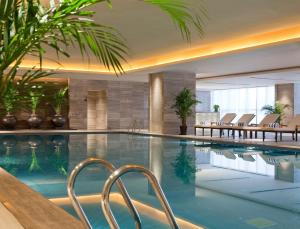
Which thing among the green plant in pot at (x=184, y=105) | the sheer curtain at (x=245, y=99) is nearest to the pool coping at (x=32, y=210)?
the green plant in pot at (x=184, y=105)

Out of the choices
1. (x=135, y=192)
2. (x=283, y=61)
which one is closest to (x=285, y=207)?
(x=135, y=192)

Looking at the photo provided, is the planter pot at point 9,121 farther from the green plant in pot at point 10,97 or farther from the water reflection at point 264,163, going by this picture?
the green plant in pot at point 10,97

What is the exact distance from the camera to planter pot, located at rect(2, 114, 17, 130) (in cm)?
1872

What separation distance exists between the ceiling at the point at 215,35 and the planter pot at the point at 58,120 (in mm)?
4321

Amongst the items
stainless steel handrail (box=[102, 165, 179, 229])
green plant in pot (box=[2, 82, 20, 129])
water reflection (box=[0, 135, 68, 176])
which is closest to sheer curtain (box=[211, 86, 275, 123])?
water reflection (box=[0, 135, 68, 176])

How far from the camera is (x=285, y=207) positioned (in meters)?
4.82

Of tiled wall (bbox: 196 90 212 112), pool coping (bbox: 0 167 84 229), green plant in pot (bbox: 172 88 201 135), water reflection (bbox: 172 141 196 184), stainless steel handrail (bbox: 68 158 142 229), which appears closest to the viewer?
stainless steel handrail (bbox: 68 158 142 229)

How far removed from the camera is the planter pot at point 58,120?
2025cm

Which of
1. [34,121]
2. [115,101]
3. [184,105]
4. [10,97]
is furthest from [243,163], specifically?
[115,101]

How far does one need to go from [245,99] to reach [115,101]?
9202 millimetres

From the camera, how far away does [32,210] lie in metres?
2.63

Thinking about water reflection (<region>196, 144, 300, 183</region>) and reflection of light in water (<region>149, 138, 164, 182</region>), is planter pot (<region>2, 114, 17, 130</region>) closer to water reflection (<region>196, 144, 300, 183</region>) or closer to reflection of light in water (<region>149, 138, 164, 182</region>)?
reflection of light in water (<region>149, 138, 164, 182</region>)

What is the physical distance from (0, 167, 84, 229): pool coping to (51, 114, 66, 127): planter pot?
1707 cm

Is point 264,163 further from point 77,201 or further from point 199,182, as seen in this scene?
point 77,201
